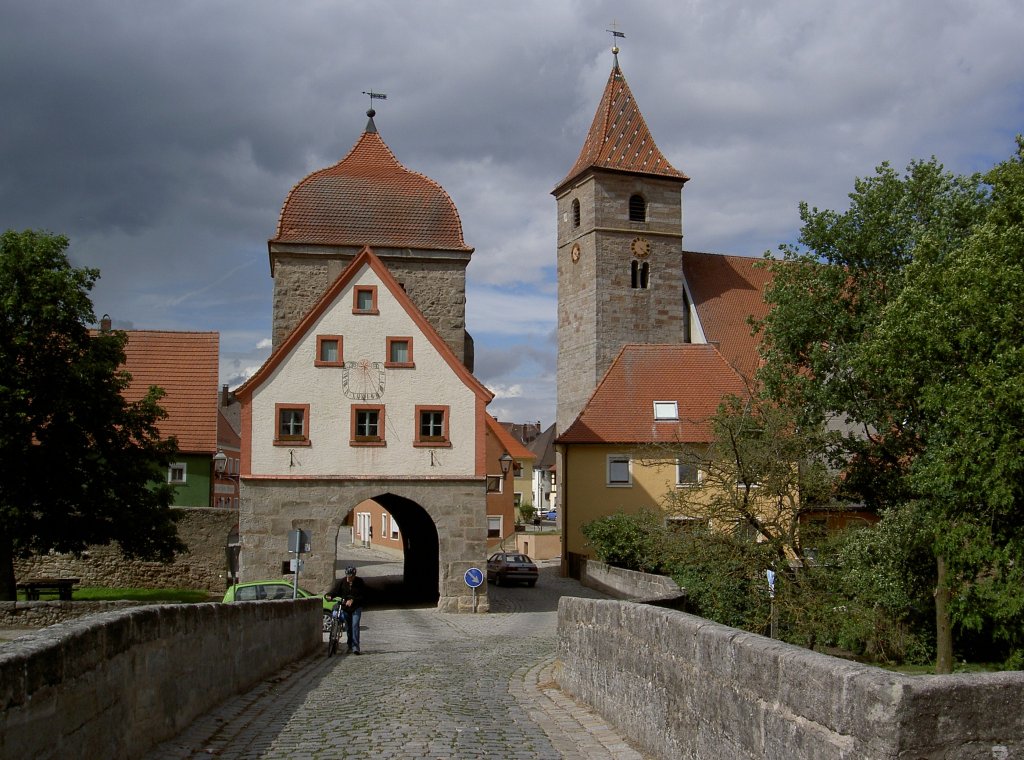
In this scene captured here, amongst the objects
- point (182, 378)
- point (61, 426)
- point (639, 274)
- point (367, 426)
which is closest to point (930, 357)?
point (367, 426)

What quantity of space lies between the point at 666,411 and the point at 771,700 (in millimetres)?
35523

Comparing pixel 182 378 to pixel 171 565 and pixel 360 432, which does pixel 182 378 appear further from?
pixel 360 432

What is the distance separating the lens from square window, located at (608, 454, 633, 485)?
39500 millimetres

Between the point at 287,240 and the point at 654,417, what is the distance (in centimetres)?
1490

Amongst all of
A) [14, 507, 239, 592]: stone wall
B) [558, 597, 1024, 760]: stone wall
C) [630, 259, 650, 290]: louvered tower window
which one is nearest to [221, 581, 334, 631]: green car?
[14, 507, 239, 592]: stone wall

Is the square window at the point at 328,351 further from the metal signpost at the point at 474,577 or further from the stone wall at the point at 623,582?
the stone wall at the point at 623,582

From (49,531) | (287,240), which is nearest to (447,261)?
(287,240)

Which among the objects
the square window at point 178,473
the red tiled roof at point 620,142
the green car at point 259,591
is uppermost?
the red tiled roof at point 620,142

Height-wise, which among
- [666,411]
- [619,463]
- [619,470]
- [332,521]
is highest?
[666,411]

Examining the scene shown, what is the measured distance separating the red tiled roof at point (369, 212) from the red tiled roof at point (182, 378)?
6481 millimetres

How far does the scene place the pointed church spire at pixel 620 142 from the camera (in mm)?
58281

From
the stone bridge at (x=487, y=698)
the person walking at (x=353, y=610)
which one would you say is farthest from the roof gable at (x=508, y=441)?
the stone bridge at (x=487, y=698)

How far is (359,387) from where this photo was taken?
29.9 m

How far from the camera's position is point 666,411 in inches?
1617
